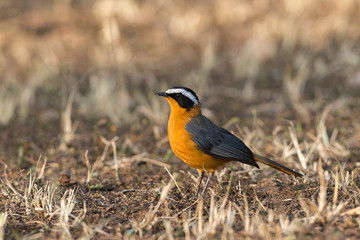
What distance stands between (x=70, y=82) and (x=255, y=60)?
12.2ft

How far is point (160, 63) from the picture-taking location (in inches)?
409

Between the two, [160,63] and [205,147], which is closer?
[205,147]

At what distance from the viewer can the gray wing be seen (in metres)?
4.96

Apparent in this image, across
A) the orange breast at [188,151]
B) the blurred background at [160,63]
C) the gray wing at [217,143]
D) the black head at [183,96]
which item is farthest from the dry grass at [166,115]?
the black head at [183,96]

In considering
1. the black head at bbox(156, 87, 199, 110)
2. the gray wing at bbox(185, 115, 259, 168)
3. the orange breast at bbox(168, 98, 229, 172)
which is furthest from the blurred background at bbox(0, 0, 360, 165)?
the gray wing at bbox(185, 115, 259, 168)

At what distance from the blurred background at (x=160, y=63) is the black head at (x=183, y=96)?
1579mm

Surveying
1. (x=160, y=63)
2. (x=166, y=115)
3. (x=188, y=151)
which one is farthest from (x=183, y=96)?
(x=160, y=63)

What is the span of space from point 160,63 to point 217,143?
18.3ft

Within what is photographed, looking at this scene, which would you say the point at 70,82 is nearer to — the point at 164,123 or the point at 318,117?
the point at 164,123

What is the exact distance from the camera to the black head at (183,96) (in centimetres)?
533

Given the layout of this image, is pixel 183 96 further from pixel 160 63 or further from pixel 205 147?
pixel 160 63

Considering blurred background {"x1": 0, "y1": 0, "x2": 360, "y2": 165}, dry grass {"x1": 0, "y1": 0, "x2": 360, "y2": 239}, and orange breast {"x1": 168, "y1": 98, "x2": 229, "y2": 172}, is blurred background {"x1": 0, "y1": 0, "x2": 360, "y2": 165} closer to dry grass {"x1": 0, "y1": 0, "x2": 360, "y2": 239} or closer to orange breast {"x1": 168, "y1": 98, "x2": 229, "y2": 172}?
dry grass {"x1": 0, "y1": 0, "x2": 360, "y2": 239}

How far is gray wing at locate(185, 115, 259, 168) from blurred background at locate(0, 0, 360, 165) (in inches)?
74.2

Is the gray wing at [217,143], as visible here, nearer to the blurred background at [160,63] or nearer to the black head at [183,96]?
the black head at [183,96]
